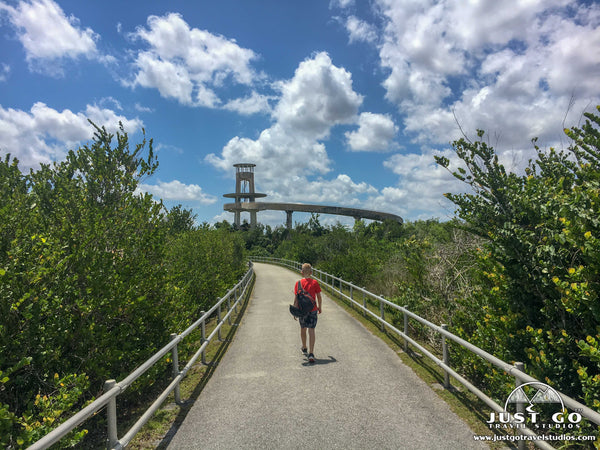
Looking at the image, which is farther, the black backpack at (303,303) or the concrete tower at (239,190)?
the concrete tower at (239,190)

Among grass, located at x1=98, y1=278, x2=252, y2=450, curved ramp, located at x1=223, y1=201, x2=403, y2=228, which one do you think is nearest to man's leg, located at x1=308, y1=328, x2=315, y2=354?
grass, located at x1=98, y1=278, x2=252, y2=450

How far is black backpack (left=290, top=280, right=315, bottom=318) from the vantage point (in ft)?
23.2

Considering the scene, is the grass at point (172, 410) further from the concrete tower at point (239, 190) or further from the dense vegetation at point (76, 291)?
the concrete tower at point (239, 190)

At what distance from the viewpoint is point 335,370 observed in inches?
251

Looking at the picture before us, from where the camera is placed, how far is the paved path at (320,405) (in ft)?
13.1

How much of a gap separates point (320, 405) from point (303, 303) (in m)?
2.39

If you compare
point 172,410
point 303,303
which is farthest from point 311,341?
point 172,410

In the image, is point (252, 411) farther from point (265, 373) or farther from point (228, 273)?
point (228, 273)

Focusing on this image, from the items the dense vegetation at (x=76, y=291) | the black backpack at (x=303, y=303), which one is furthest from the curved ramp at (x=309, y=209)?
the black backpack at (x=303, y=303)

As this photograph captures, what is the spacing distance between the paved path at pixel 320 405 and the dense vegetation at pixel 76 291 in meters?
1.33

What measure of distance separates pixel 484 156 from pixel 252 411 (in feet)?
14.8

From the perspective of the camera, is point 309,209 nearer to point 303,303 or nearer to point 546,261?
point 303,303

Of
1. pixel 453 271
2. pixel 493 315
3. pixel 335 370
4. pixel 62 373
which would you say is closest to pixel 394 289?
pixel 453 271

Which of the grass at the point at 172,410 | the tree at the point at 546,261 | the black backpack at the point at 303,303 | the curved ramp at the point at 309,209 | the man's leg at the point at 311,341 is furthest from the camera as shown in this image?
the curved ramp at the point at 309,209
